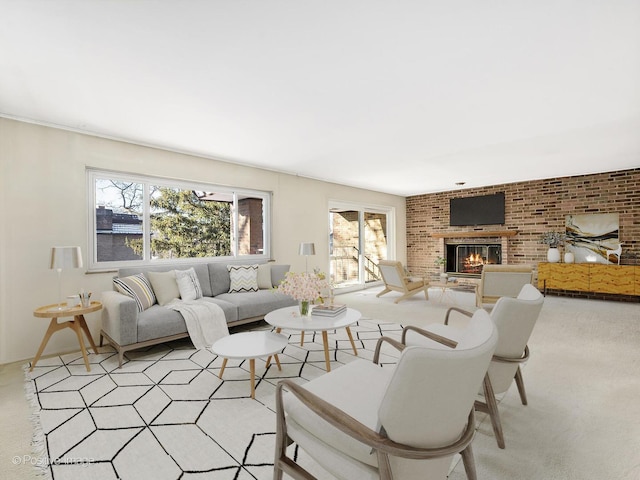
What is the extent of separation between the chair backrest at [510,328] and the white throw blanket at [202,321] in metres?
2.86

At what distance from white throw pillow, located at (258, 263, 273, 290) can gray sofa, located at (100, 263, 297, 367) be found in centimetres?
8

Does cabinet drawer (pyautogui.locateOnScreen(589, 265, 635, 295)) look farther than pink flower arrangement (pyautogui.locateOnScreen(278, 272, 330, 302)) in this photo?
Yes

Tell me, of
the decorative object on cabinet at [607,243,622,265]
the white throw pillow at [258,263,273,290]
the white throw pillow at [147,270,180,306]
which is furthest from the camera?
the decorative object on cabinet at [607,243,622,265]

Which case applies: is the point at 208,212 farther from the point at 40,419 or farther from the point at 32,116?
the point at 40,419

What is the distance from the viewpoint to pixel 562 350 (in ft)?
11.4

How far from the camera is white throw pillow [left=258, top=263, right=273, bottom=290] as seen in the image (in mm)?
4875

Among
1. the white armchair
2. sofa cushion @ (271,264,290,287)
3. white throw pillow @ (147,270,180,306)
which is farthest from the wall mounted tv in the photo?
the white armchair

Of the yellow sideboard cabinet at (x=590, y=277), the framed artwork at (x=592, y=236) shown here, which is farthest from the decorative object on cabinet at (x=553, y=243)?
the yellow sideboard cabinet at (x=590, y=277)

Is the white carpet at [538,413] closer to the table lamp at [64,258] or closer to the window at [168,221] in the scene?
the table lamp at [64,258]

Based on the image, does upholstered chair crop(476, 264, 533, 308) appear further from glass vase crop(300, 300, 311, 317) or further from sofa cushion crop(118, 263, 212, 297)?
sofa cushion crop(118, 263, 212, 297)

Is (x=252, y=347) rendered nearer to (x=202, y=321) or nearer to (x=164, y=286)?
(x=202, y=321)

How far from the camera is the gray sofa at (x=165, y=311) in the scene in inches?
123

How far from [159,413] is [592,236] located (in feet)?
26.3

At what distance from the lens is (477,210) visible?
7.93 meters
